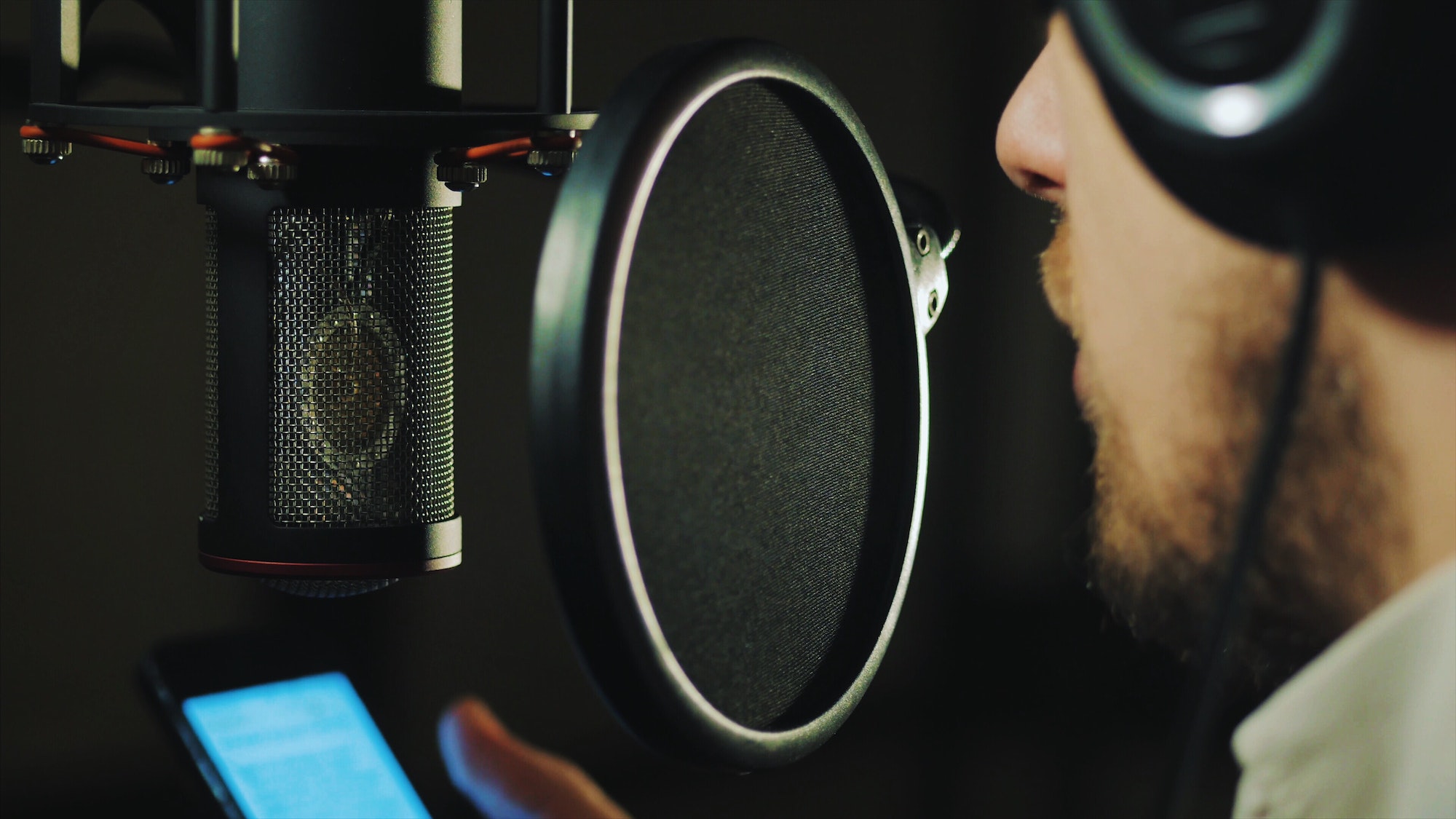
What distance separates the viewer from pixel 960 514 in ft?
6.52

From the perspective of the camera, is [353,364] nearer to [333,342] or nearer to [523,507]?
[333,342]

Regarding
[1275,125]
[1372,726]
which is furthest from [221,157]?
[1372,726]

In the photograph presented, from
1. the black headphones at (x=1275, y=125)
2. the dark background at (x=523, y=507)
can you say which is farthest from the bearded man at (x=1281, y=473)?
the dark background at (x=523, y=507)

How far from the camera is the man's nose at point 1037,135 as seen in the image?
1.89 feet

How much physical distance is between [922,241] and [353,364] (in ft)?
0.67

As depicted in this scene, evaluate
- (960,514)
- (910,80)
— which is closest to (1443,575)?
(910,80)

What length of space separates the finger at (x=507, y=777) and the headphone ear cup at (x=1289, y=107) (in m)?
0.34

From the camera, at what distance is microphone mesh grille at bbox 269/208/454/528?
415mm

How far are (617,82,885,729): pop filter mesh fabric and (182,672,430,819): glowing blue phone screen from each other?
12.0 inches

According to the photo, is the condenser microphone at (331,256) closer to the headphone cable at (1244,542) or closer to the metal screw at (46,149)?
the metal screw at (46,149)

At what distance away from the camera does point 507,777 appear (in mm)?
524

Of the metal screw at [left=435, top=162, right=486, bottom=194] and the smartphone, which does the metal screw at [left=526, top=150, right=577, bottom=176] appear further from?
the smartphone

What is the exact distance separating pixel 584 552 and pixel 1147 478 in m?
0.33

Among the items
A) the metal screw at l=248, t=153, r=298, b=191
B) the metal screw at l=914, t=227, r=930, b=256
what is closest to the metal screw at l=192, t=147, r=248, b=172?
the metal screw at l=248, t=153, r=298, b=191
